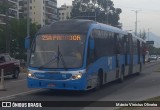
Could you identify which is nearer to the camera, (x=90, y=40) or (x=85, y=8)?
(x=90, y=40)

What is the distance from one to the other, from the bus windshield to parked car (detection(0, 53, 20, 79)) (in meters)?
10.4

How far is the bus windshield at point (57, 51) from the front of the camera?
17797 mm

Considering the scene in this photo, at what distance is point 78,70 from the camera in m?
17.6

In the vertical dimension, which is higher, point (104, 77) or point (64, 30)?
point (64, 30)

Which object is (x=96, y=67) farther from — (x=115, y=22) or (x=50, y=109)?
(x=115, y=22)

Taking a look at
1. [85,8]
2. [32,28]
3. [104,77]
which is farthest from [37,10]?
[104,77]

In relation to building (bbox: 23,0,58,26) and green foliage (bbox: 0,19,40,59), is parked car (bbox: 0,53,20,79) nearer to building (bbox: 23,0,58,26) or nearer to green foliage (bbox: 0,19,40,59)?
green foliage (bbox: 0,19,40,59)

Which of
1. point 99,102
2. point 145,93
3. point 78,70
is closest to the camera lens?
point 99,102

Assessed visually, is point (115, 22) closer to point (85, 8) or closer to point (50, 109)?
point (85, 8)

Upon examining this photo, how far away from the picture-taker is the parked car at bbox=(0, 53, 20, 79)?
28.8m

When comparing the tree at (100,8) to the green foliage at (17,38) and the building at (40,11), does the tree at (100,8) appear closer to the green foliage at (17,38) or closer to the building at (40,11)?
the green foliage at (17,38)

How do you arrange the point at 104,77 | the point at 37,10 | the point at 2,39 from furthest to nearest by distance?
the point at 37,10 → the point at 2,39 → the point at 104,77

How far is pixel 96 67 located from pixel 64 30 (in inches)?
86.7

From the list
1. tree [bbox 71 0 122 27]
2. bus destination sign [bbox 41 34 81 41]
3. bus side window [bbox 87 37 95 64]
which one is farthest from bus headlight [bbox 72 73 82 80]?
tree [bbox 71 0 122 27]
